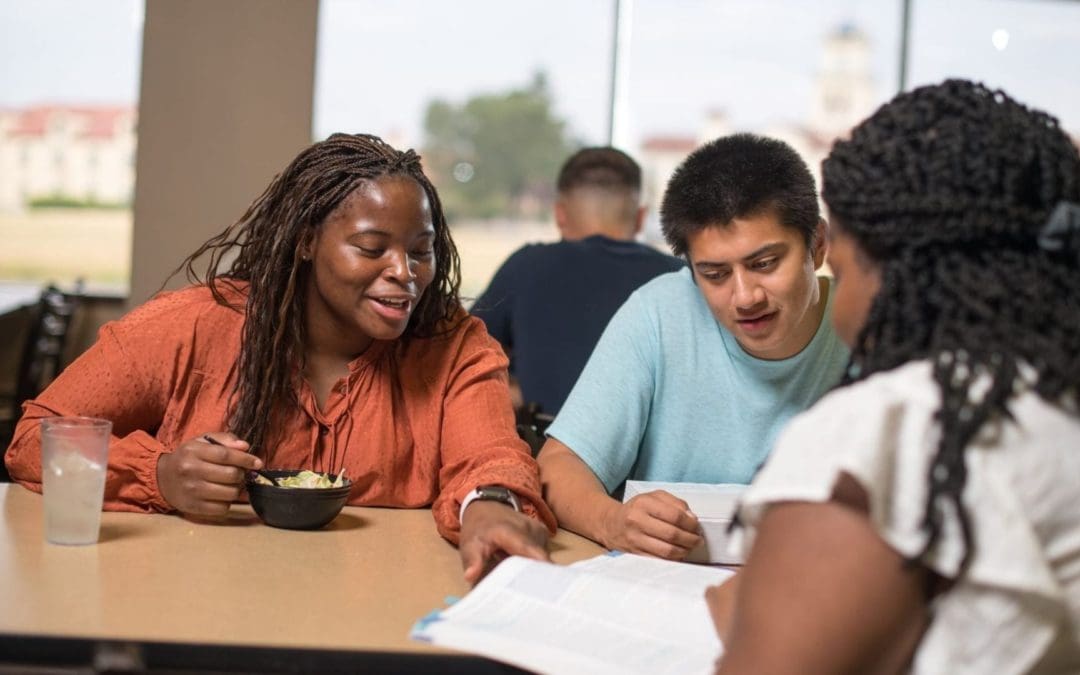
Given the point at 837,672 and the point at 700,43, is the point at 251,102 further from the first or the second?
the point at 837,672

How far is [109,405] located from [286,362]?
0.26 meters

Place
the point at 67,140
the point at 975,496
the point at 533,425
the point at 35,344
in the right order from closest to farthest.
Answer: the point at 975,496, the point at 533,425, the point at 35,344, the point at 67,140

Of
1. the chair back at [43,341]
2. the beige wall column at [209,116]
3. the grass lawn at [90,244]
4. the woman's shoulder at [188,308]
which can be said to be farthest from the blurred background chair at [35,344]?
the woman's shoulder at [188,308]

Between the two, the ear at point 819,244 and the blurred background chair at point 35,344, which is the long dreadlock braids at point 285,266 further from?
the blurred background chair at point 35,344

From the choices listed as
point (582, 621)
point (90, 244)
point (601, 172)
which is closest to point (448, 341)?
point (582, 621)

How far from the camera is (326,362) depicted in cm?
198

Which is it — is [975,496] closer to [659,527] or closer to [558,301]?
[659,527]

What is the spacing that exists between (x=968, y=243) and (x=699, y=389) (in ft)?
3.46

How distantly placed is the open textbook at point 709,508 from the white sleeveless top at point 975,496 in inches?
21.3

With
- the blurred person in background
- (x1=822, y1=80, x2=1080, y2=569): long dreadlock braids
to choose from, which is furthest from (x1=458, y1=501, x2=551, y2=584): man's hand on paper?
the blurred person in background

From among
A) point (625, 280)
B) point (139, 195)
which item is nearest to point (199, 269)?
point (139, 195)

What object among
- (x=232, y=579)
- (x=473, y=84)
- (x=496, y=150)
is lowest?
(x=232, y=579)

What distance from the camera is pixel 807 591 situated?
0.98 meters

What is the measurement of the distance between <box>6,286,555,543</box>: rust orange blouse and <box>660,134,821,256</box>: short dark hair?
0.38 meters
